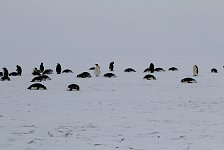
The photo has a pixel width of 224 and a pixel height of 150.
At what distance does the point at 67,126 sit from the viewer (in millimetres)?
11258

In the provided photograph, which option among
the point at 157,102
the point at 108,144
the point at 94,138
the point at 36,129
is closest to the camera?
the point at 108,144

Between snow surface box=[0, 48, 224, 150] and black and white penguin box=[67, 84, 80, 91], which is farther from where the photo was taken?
black and white penguin box=[67, 84, 80, 91]

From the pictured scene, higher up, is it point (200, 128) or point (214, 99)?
point (214, 99)

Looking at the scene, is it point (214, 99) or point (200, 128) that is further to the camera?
point (214, 99)

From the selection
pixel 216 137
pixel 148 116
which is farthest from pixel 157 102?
pixel 216 137

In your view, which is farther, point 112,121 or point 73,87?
point 73,87

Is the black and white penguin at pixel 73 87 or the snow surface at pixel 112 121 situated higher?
the black and white penguin at pixel 73 87

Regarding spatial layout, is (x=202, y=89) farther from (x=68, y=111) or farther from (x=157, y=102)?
(x=68, y=111)

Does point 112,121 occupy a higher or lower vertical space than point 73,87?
lower

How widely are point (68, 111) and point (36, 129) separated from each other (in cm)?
372

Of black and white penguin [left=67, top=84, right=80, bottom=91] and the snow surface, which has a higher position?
black and white penguin [left=67, top=84, right=80, bottom=91]

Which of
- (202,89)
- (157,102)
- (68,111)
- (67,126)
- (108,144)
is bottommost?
(108,144)

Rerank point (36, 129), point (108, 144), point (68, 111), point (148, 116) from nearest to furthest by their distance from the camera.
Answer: point (108, 144)
point (36, 129)
point (148, 116)
point (68, 111)

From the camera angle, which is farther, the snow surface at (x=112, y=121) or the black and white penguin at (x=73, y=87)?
the black and white penguin at (x=73, y=87)
